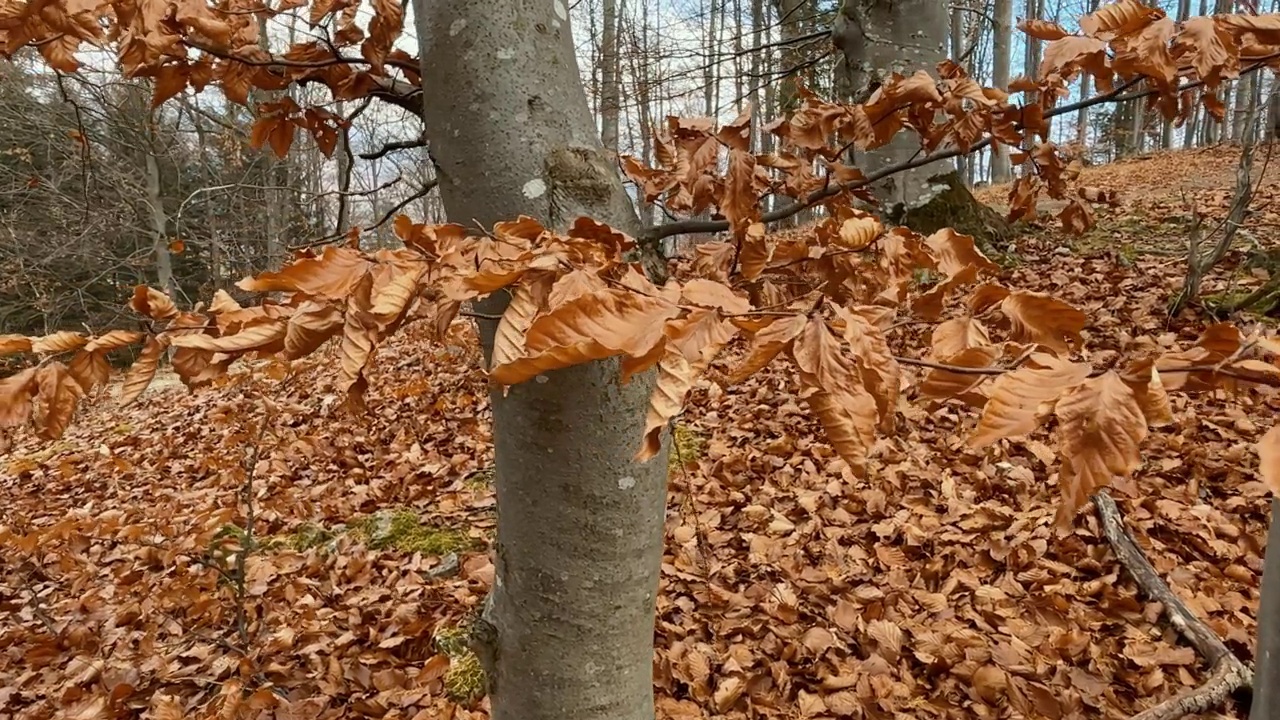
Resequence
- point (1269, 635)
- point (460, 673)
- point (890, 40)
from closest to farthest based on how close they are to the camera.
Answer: point (1269, 635) → point (460, 673) → point (890, 40)

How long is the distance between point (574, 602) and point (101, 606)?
3.45 metres

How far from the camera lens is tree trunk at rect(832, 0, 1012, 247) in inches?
184

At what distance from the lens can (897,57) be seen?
4703 mm

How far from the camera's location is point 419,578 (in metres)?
3.14

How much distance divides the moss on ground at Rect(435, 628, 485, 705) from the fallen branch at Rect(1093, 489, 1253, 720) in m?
2.04

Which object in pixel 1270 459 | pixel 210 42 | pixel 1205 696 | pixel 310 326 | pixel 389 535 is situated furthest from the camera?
pixel 389 535

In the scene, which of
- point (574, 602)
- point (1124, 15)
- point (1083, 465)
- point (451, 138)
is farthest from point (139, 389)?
point (1124, 15)

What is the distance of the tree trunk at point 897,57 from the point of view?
184 inches

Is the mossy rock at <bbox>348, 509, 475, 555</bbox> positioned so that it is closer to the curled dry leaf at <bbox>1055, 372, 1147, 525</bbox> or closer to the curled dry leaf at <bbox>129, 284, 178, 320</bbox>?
Result: the curled dry leaf at <bbox>129, 284, 178, 320</bbox>

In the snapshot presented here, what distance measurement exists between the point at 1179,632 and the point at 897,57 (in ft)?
12.9

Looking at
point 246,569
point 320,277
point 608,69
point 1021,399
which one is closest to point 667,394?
point 1021,399

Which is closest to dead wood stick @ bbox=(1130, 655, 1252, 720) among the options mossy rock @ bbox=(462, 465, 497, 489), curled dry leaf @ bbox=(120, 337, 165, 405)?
curled dry leaf @ bbox=(120, 337, 165, 405)

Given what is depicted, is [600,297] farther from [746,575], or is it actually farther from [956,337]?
[746,575]

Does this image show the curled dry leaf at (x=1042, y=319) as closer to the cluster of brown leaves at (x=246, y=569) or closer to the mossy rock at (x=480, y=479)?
the cluster of brown leaves at (x=246, y=569)
